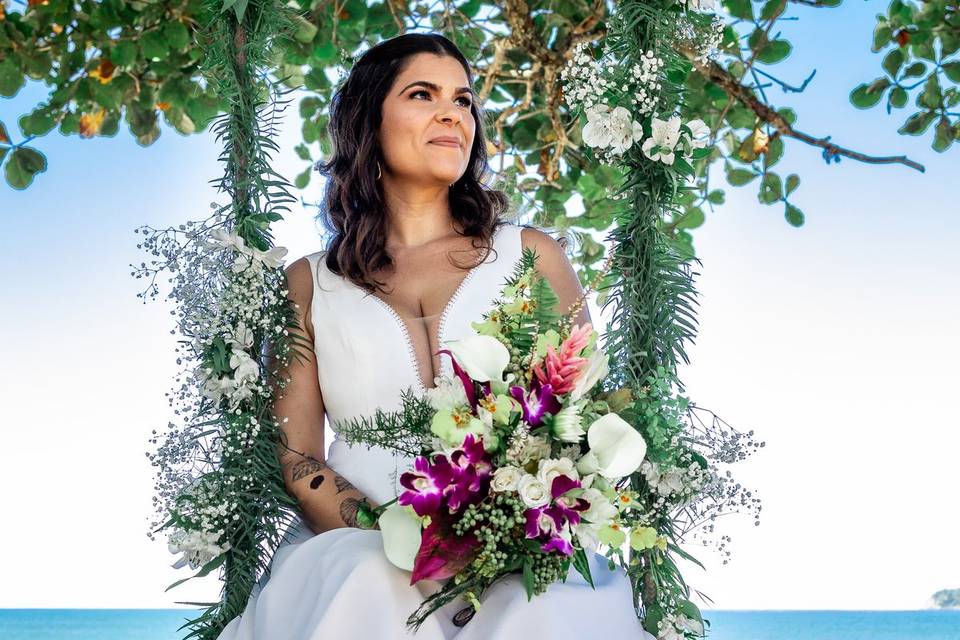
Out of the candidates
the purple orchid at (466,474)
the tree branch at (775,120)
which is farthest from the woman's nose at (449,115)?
the tree branch at (775,120)

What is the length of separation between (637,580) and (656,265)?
77cm

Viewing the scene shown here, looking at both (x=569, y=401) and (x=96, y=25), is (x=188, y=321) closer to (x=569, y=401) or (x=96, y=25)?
(x=569, y=401)

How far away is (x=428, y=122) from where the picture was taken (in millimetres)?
3014

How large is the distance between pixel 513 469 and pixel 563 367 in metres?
0.24

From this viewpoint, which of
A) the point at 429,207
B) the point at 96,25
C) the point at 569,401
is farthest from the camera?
the point at 96,25

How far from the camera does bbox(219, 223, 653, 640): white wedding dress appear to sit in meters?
2.20

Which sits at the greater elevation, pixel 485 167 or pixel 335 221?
pixel 485 167

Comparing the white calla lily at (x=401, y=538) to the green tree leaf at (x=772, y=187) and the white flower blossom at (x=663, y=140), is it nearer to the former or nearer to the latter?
the white flower blossom at (x=663, y=140)

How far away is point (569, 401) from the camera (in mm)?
2174

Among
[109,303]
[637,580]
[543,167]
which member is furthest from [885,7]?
[109,303]

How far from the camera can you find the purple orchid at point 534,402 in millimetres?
2148

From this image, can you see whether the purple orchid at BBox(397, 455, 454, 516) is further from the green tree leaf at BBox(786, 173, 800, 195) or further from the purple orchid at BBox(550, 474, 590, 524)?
the green tree leaf at BBox(786, 173, 800, 195)

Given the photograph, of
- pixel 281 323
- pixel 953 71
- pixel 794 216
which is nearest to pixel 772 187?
pixel 794 216

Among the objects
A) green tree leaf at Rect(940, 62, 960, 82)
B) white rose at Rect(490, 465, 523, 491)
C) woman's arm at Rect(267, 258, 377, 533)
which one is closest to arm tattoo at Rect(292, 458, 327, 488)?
woman's arm at Rect(267, 258, 377, 533)
